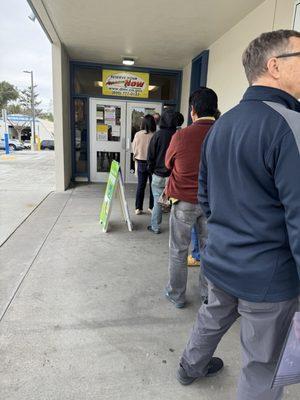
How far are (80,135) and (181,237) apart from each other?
20.1 ft

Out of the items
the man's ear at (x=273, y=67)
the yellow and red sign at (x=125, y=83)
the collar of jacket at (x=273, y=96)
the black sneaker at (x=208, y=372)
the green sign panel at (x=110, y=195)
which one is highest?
the yellow and red sign at (x=125, y=83)

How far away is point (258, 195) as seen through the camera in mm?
1132

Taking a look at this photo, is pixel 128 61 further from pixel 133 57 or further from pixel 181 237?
pixel 181 237

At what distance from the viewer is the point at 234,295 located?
4.25ft

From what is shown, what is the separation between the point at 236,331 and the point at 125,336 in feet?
2.76

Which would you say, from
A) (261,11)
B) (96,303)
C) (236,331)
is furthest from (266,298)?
(261,11)

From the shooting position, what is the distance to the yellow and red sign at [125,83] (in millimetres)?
7566

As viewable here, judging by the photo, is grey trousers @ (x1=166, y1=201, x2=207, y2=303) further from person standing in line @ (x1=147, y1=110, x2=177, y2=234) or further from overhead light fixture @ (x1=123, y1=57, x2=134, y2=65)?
overhead light fixture @ (x1=123, y1=57, x2=134, y2=65)

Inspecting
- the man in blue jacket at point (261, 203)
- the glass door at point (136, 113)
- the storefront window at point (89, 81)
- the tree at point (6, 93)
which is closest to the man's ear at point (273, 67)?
the man in blue jacket at point (261, 203)

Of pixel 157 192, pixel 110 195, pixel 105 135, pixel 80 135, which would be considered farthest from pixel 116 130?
pixel 157 192

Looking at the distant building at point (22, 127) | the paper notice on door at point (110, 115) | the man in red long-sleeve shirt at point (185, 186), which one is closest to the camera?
the man in red long-sleeve shirt at point (185, 186)

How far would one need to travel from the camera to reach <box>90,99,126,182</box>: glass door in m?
7.66

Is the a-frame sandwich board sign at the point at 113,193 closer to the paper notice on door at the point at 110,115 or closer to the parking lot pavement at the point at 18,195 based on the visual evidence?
the parking lot pavement at the point at 18,195

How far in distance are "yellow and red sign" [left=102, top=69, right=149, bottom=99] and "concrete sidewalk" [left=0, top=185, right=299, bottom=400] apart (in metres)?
4.79
